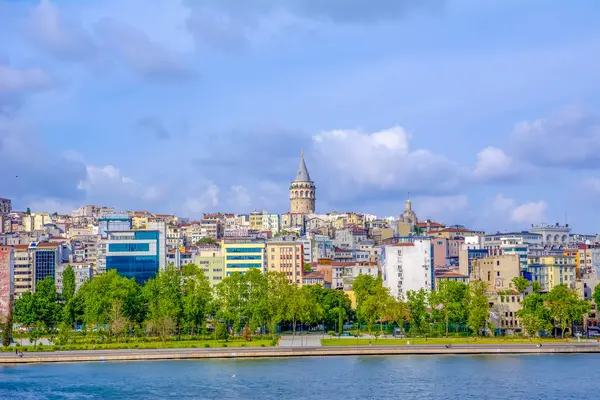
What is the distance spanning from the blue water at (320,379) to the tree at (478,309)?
10.9 metres

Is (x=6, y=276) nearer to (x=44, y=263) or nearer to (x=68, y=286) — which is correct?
(x=68, y=286)

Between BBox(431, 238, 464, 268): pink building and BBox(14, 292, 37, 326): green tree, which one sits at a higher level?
BBox(431, 238, 464, 268): pink building

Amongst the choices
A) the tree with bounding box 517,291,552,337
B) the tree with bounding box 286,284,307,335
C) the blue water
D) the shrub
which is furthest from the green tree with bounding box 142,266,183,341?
the tree with bounding box 517,291,552,337

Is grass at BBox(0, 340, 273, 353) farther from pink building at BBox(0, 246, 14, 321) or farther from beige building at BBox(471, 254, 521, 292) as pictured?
pink building at BBox(0, 246, 14, 321)

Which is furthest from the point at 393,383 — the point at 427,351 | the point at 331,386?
the point at 427,351

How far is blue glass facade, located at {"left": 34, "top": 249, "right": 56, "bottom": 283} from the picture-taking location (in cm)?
13712

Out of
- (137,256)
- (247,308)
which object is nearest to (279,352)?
(247,308)

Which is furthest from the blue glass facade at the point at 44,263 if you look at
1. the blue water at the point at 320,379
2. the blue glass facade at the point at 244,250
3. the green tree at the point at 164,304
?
the blue water at the point at 320,379

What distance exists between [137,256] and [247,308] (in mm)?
33133

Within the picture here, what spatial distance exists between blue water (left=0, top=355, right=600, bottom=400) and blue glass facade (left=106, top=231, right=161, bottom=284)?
1775 inches

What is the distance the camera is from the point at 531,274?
402 feet

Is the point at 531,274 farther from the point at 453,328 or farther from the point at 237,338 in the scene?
the point at 237,338

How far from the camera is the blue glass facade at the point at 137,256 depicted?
118750mm

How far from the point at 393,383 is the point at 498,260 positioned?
44472 mm
